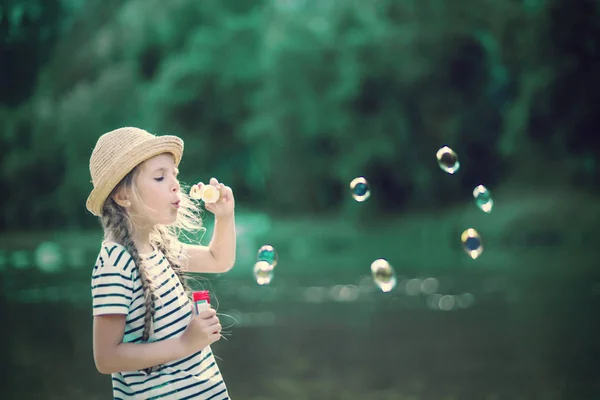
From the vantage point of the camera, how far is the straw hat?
1449 millimetres

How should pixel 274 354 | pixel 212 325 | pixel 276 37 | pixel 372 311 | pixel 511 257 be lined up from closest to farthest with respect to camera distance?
1. pixel 212 325
2. pixel 274 354
3. pixel 372 311
4. pixel 511 257
5. pixel 276 37

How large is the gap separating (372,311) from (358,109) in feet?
26.7

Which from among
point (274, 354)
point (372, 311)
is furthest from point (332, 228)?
point (274, 354)

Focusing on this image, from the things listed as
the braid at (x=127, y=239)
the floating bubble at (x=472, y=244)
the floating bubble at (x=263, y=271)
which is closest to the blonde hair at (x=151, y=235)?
the braid at (x=127, y=239)

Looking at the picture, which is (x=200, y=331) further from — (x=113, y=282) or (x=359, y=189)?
(x=359, y=189)

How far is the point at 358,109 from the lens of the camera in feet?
45.1

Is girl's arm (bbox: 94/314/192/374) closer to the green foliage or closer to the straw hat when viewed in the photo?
the straw hat

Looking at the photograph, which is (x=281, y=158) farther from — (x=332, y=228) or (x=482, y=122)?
(x=482, y=122)

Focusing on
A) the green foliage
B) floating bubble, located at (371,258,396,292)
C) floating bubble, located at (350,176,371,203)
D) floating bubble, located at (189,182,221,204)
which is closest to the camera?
floating bubble, located at (189,182,221,204)

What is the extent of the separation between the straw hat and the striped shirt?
0.36 ft

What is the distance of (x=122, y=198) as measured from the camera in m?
1.48

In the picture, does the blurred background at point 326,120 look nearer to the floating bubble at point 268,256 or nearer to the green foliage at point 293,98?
the green foliage at point 293,98

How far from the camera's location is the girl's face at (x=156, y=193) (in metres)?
1.46

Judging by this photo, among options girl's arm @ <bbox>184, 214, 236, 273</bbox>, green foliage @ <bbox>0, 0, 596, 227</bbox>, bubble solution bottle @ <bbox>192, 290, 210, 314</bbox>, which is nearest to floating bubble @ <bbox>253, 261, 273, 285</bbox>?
girl's arm @ <bbox>184, 214, 236, 273</bbox>
